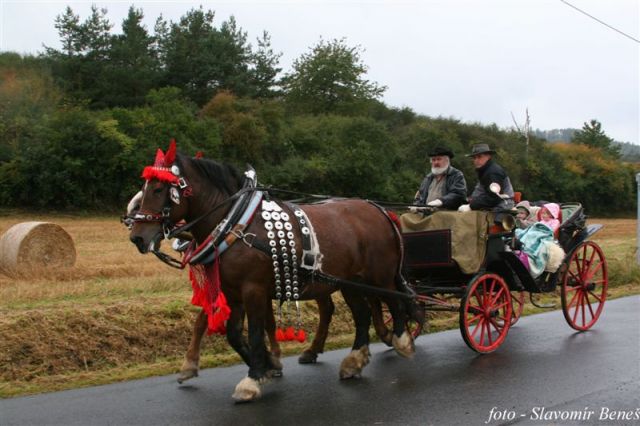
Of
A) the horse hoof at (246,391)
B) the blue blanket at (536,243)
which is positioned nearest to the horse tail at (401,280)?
the blue blanket at (536,243)

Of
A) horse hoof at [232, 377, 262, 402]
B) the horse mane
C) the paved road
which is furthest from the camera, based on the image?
the horse mane

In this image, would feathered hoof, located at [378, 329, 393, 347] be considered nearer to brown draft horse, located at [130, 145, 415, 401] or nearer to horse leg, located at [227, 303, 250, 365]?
brown draft horse, located at [130, 145, 415, 401]

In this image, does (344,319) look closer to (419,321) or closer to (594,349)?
(419,321)

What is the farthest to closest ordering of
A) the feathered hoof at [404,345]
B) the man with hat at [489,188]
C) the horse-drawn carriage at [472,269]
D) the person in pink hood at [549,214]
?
the person in pink hood at [549,214], the man with hat at [489,188], the horse-drawn carriage at [472,269], the feathered hoof at [404,345]

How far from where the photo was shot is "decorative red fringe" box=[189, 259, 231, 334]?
589 centimetres

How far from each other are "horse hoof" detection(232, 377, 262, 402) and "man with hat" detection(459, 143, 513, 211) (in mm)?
3319

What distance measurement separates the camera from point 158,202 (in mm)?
5996

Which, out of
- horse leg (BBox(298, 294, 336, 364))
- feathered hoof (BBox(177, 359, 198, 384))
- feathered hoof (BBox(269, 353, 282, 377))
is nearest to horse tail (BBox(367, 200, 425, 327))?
horse leg (BBox(298, 294, 336, 364))

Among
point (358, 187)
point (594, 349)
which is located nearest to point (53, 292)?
point (594, 349)

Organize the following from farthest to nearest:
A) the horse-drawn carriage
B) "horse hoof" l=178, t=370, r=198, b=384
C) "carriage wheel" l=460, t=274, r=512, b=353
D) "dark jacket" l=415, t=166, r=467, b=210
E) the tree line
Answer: the tree line
"dark jacket" l=415, t=166, r=467, b=210
the horse-drawn carriage
"carriage wheel" l=460, t=274, r=512, b=353
"horse hoof" l=178, t=370, r=198, b=384

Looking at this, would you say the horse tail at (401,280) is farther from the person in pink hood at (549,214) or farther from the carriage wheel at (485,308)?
the person in pink hood at (549,214)

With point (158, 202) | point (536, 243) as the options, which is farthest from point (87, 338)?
point (536, 243)

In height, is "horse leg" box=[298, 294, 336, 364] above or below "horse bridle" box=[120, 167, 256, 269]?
below

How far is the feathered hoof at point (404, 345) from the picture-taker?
7.16 metres
